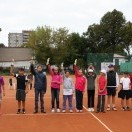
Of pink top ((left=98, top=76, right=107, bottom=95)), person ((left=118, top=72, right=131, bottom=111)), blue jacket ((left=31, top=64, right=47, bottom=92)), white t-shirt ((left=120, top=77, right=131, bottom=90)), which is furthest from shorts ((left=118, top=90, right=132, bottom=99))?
blue jacket ((left=31, top=64, right=47, bottom=92))

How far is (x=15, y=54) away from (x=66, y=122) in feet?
269

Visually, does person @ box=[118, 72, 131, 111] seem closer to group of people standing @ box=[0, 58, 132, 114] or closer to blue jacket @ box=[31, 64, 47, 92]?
group of people standing @ box=[0, 58, 132, 114]

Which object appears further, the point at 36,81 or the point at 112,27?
the point at 112,27

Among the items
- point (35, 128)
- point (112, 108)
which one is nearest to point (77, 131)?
point (35, 128)

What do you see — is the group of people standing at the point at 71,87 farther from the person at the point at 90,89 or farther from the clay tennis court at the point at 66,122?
the clay tennis court at the point at 66,122

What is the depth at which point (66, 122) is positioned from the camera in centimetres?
1386

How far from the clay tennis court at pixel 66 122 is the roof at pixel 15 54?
7624cm

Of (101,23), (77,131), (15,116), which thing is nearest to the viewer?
(77,131)

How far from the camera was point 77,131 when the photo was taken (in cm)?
1225

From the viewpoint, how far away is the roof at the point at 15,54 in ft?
304

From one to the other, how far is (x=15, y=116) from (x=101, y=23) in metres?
72.5

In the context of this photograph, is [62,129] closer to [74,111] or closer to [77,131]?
[77,131]

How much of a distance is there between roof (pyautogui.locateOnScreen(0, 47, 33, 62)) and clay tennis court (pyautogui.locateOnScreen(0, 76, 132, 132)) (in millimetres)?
76238

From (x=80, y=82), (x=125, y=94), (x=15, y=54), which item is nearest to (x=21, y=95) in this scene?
(x=80, y=82)
